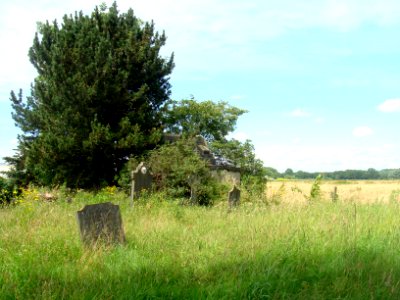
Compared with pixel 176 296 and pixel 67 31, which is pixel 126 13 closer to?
pixel 67 31

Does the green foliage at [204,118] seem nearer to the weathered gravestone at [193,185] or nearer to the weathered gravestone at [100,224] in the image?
the weathered gravestone at [193,185]

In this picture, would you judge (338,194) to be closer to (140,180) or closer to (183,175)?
(183,175)

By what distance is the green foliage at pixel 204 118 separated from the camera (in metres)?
38.0

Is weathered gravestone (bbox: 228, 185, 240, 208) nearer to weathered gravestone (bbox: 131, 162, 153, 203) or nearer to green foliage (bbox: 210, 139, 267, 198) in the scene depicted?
weathered gravestone (bbox: 131, 162, 153, 203)

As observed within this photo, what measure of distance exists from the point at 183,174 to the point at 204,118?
67.2ft

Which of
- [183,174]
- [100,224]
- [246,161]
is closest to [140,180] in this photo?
[183,174]

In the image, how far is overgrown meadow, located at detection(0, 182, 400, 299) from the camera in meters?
4.58

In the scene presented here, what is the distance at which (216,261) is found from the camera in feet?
18.2

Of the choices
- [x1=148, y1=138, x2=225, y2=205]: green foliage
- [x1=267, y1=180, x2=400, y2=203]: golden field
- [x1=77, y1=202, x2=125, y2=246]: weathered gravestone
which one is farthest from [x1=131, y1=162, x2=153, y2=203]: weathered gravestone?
[x1=77, y1=202, x2=125, y2=246]: weathered gravestone

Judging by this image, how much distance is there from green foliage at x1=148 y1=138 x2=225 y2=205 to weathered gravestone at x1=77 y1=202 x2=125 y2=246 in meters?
12.1

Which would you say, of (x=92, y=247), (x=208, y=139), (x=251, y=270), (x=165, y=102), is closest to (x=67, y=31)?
(x=165, y=102)

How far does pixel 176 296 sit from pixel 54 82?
66.8ft

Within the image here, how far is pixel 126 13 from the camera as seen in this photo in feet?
86.1

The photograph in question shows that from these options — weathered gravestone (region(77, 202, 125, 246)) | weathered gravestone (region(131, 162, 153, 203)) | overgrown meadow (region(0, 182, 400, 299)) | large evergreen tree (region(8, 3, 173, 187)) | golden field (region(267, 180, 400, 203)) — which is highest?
large evergreen tree (region(8, 3, 173, 187))
